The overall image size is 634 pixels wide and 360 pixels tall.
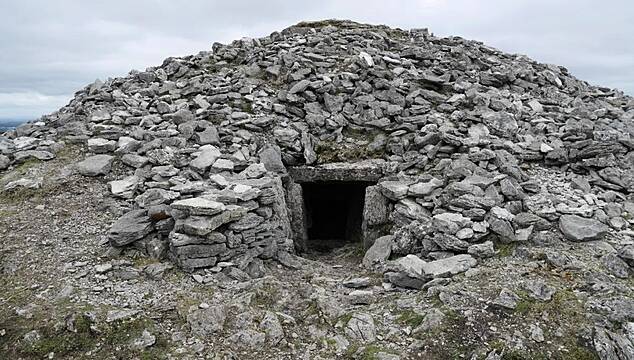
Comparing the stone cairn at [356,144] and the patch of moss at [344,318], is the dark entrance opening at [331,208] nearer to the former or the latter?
the stone cairn at [356,144]

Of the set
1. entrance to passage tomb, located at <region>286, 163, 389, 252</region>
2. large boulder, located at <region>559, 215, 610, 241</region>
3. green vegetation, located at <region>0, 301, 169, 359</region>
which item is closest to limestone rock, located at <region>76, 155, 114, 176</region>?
green vegetation, located at <region>0, 301, 169, 359</region>

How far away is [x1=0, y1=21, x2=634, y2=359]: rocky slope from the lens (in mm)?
6988

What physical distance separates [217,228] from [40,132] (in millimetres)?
6963

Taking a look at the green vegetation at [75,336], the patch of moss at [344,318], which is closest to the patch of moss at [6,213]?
the green vegetation at [75,336]

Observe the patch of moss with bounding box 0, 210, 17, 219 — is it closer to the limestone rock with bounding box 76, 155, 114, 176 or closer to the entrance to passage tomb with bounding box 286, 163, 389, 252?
the limestone rock with bounding box 76, 155, 114, 176

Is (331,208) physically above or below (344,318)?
below

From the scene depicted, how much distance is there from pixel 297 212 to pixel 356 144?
8.00 ft

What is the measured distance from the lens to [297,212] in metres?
12.0

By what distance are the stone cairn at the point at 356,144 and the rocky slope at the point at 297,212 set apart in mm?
51

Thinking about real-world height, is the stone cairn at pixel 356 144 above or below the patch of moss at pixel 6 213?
above

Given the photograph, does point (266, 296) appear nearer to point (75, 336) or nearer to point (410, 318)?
point (410, 318)

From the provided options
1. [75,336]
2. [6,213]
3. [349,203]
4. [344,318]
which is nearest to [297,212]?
[349,203]

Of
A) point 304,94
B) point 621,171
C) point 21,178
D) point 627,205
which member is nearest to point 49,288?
point 21,178

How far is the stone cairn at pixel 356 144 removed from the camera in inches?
357
